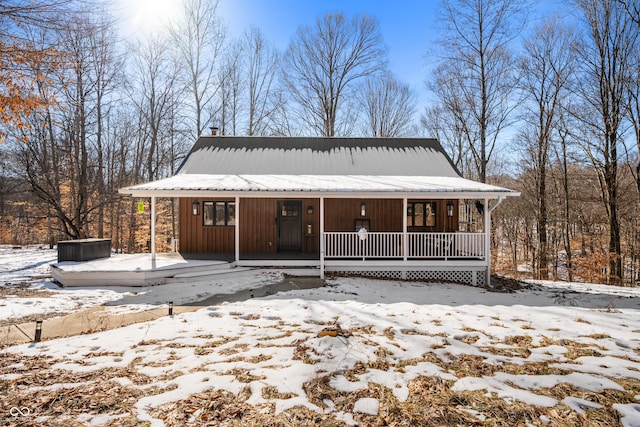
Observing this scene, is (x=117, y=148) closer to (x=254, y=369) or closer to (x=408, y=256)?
(x=408, y=256)

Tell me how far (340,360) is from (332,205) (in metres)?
8.29

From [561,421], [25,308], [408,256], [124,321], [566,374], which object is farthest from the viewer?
[408,256]

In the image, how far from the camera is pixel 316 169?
1238 centimetres

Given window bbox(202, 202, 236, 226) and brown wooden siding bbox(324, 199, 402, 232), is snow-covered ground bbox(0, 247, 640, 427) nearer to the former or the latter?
window bbox(202, 202, 236, 226)

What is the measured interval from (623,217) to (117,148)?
30884mm

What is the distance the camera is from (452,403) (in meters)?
2.79

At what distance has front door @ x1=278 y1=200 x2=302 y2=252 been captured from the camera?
452 inches

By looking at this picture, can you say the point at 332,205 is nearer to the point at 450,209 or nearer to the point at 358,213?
the point at 358,213

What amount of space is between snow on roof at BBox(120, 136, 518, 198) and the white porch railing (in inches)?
60.6

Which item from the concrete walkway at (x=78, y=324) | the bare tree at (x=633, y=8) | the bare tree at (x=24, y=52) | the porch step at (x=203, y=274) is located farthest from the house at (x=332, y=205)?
the bare tree at (x=633, y=8)

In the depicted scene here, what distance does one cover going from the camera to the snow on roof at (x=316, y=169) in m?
9.17

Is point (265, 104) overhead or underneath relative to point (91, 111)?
overhead

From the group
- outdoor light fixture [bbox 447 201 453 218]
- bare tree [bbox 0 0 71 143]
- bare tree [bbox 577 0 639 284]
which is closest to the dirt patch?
bare tree [bbox 0 0 71 143]

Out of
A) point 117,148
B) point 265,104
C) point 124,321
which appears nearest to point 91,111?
point 117,148
